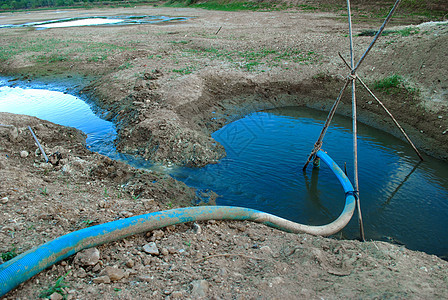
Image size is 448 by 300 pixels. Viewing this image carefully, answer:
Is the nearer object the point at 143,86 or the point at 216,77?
the point at 143,86

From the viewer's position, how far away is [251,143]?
7.98 meters

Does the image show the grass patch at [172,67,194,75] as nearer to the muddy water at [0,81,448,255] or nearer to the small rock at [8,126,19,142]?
the muddy water at [0,81,448,255]

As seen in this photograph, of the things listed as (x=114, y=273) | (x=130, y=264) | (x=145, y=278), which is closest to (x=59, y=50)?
(x=130, y=264)

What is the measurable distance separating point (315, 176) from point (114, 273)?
499cm

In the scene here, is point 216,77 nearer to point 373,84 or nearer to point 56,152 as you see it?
point 373,84

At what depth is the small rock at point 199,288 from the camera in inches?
109

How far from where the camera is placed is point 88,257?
3021 mm

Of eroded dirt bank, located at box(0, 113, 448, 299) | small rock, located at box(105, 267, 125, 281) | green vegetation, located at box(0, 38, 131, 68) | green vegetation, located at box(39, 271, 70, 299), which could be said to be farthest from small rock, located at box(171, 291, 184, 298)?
green vegetation, located at box(0, 38, 131, 68)

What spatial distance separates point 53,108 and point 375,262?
1098 cm

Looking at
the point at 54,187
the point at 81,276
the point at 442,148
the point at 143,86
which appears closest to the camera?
the point at 81,276

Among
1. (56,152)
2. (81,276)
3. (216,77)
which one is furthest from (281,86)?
(81,276)

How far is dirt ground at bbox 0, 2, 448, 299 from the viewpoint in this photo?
2.99 m

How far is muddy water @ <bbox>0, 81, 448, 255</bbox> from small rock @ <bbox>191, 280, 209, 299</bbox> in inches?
109

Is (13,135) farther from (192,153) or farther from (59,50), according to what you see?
(59,50)
